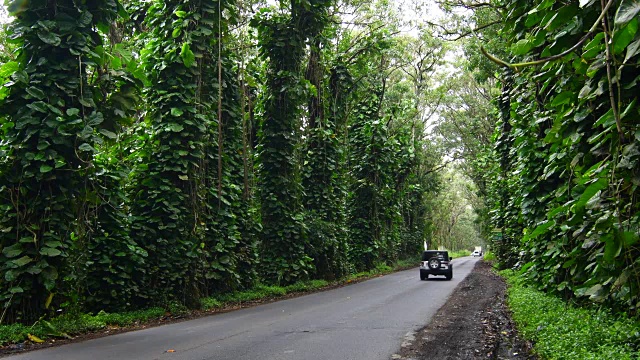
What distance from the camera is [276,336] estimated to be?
8430 mm

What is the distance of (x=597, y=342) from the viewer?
18.3 ft

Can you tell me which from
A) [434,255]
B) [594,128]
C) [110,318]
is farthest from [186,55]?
[434,255]

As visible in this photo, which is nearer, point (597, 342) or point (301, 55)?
point (597, 342)

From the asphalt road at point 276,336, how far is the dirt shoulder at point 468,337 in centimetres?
32

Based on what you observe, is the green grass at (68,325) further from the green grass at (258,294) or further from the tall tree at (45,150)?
the green grass at (258,294)

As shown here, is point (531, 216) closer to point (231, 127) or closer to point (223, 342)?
point (223, 342)

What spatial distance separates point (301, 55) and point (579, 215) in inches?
609

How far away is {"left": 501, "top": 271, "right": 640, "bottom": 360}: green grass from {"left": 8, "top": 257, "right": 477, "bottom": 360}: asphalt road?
209 cm

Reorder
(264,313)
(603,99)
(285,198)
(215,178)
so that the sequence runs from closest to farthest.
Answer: (603,99) → (264,313) → (215,178) → (285,198)

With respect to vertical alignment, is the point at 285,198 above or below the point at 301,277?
above

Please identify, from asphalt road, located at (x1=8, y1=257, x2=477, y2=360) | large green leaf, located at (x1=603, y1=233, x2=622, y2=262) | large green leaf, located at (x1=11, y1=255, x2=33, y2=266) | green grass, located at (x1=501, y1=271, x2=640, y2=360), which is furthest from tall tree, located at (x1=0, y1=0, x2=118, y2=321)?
large green leaf, located at (x1=603, y1=233, x2=622, y2=262)

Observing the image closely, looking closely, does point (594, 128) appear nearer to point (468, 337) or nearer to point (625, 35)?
point (625, 35)

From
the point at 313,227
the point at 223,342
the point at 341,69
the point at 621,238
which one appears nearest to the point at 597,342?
the point at 621,238

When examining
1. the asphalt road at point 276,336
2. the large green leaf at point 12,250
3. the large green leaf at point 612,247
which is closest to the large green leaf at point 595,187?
the large green leaf at point 612,247
